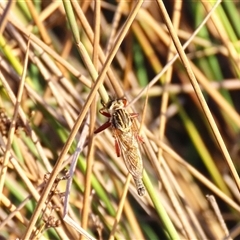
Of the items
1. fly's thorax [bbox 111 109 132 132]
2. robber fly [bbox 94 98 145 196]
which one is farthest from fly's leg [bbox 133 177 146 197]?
fly's thorax [bbox 111 109 132 132]

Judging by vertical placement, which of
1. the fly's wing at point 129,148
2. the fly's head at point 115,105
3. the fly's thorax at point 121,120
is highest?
the fly's head at point 115,105

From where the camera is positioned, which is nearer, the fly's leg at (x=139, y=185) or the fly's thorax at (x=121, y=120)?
the fly's leg at (x=139, y=185)

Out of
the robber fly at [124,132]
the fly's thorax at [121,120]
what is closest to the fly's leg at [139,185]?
the robber fly at [124,132]

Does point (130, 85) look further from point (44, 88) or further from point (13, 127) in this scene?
point (13, 127)

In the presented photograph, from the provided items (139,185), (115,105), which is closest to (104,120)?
(115,105)

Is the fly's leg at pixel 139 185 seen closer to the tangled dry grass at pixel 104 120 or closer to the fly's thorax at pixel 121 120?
the tangled dry grass at pixel 104 120

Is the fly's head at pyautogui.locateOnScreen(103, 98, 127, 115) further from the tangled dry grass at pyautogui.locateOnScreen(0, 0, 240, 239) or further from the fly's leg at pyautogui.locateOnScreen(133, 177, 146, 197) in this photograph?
the fly's leg at pyautogui.locateOnScreen(133, 177, 146, 197)

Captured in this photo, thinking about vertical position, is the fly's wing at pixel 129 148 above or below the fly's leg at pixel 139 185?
above

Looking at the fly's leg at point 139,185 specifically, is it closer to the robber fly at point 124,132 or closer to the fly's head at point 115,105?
the robber fly at point 124,132
